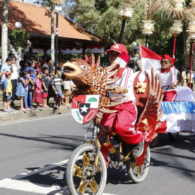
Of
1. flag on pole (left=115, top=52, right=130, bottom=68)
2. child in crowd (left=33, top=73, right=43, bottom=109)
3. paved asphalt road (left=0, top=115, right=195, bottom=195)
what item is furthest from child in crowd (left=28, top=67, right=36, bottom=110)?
flag on pole (left=115, top=52, right=130, bottom=68)

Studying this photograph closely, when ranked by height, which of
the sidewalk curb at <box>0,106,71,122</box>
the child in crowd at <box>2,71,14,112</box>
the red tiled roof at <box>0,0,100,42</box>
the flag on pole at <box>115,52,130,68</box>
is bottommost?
the sidewalk curb at <box>0,106,71,122</box>

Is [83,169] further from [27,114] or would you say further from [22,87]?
[22,87]

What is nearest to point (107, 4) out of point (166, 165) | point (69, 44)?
point (69, 44)

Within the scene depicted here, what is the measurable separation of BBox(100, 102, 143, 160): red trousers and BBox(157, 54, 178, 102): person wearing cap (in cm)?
303

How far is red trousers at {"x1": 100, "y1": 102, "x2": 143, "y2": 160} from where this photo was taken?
4.83 metres

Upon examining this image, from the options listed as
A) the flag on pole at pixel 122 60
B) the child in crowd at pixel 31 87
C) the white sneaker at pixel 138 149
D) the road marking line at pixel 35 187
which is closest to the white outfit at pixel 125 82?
the flag on pole at pixel 122 60

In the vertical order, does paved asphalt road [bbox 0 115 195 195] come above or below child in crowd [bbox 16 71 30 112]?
below

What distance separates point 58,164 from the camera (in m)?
6.45

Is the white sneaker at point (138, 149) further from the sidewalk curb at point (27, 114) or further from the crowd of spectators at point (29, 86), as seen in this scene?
the sidewalk curb at point (27, 114)

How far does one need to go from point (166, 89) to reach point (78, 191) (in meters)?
4.17

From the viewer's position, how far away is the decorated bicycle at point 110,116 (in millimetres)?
4238

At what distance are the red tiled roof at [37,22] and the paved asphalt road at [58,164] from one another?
1244cm

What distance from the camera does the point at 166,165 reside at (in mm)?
6527

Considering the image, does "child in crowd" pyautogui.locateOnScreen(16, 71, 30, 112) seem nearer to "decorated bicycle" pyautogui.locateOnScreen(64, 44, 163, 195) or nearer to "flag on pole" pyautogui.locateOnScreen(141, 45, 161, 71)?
"flag on pole" pyautogui.locateOnScreen(141, 45, 161, 71)
